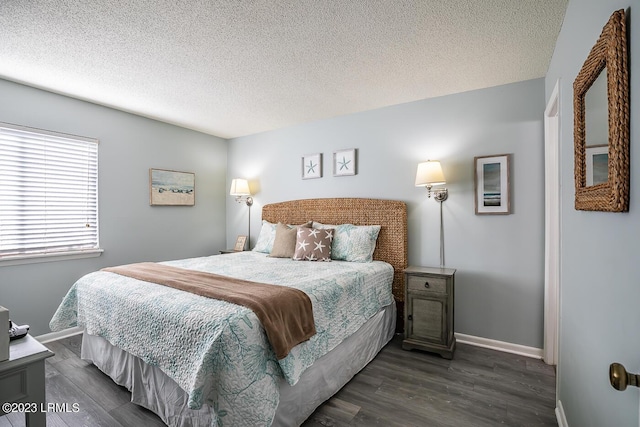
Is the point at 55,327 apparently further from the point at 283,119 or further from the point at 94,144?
the point at 283,119

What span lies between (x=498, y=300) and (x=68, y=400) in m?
3.54

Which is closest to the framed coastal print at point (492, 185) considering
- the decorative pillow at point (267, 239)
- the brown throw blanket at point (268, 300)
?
the brown throw blanket at point (268, 300)

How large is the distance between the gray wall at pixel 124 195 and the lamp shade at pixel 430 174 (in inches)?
127

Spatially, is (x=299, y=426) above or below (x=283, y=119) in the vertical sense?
below

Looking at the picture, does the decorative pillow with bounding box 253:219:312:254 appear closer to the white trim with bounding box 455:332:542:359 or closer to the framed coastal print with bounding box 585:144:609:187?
the white trim with bounding box 455:332:542:359

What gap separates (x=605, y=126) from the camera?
42.5 inches

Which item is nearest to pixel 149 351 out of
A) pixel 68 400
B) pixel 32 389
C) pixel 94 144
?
pixel 32 389

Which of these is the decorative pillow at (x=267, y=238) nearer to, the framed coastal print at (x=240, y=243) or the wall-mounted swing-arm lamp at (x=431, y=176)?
the framed coastal print at (x=240, y=243)

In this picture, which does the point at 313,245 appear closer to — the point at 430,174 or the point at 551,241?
the point at 430,174

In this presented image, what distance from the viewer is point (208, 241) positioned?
477 cm

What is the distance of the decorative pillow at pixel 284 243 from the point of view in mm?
3410

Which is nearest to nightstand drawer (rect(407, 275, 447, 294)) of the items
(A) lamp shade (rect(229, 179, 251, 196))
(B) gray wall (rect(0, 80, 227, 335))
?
(A) lamp shade (rect(229, 179, 251, 196))

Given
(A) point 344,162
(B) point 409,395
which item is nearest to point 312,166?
(A) point 344,162

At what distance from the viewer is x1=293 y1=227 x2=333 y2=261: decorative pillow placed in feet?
10.6
